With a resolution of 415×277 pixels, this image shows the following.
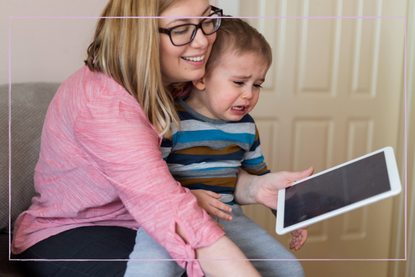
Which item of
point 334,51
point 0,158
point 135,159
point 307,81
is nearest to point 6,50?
point 0,158

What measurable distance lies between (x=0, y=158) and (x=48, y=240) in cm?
34

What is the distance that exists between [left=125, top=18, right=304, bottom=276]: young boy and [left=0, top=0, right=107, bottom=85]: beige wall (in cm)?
55

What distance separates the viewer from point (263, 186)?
931 mm

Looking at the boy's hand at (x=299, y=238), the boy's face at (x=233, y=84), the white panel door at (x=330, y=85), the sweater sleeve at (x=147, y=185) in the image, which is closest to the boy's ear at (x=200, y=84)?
the boy's face at (x=233, y=84)

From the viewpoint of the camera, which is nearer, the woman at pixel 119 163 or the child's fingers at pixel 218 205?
the woman at pixel 119 163

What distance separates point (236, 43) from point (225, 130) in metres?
0.22

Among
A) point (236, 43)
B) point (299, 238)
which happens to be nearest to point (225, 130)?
point (236, 43)

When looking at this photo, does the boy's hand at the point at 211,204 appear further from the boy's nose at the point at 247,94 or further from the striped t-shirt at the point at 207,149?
the boy's nose at the point at 247,94

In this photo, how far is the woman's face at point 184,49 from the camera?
0.71 m

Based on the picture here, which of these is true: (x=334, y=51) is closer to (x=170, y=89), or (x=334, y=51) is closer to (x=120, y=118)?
(x=170, y=89)

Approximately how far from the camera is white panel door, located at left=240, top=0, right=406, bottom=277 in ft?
4.75

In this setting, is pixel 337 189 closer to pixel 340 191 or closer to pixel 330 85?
pixel 340 191

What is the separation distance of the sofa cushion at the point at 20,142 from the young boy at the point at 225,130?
1.44 feet

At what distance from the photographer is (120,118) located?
24.2 inches
